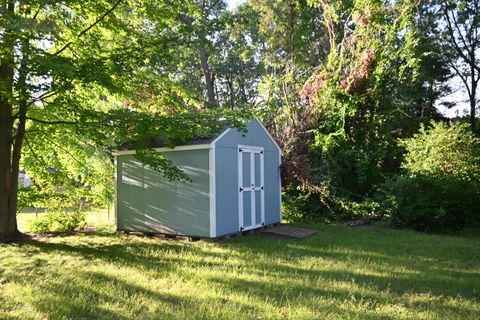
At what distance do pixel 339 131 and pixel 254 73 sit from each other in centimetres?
1377

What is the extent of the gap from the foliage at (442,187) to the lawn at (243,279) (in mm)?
1350

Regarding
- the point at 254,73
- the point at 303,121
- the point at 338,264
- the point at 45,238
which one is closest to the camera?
the point at 338,264

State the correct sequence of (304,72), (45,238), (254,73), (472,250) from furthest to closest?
1. (254,73)
2. (304,72)
3. (45,238)
4. (472,250)

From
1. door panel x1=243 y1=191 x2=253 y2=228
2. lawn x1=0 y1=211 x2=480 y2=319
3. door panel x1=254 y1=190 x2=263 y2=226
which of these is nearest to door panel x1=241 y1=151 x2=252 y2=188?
door panel x1=243 y1=191 x2=253 y2=228

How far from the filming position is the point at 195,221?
8422 mm

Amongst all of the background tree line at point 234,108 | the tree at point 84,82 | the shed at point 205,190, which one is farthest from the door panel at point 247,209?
the tree at point 84,82

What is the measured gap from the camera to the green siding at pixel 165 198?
27.4ft

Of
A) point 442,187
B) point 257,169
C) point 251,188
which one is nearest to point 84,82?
point 251,188

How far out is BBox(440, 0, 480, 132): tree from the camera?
19.0 meters

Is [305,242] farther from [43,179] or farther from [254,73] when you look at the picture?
[254,73]

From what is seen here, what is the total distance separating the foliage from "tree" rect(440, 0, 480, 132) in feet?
35.4

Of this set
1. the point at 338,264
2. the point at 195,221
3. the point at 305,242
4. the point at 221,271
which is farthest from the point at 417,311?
the point at 195,221

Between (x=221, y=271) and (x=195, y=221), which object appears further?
(x=195, y=221)

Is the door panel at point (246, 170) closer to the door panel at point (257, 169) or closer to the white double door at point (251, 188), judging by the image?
the white double door at point (251, 188)
